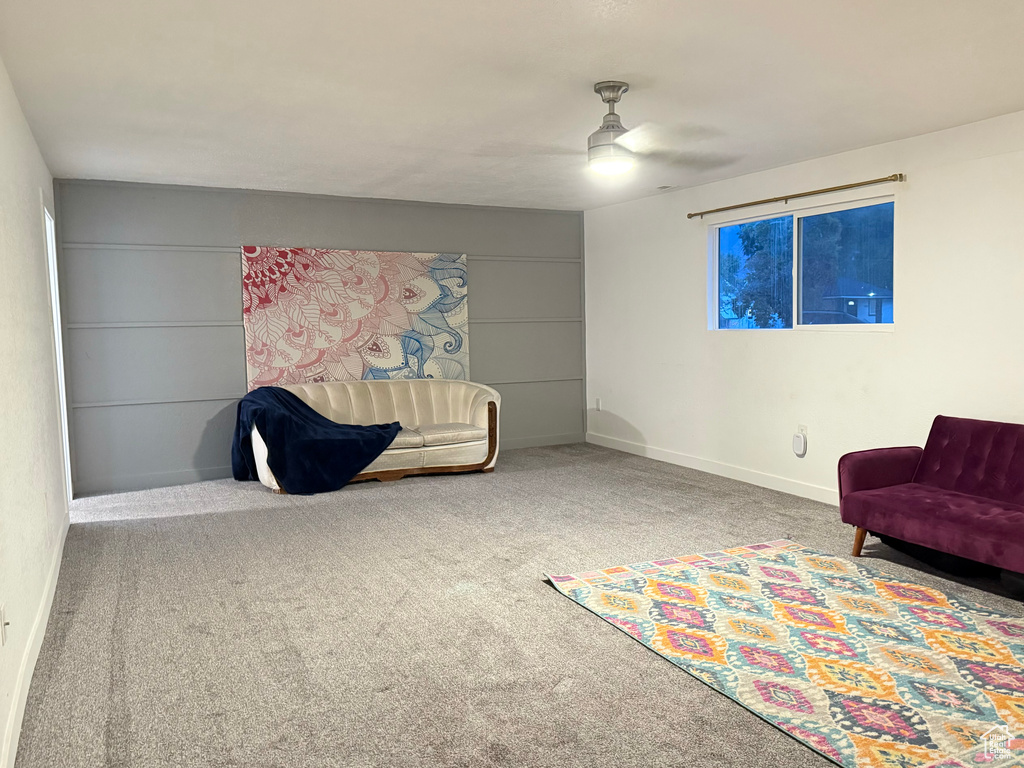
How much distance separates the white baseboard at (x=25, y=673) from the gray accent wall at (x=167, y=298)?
2.35m

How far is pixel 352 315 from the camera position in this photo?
703cm

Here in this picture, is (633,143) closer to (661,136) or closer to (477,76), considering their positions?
(661,136)

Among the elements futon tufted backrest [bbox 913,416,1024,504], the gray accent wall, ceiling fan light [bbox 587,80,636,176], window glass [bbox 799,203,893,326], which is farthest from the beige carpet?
ceiling fan light [bbox 587,80,636,176]

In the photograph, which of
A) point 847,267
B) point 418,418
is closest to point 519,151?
point 847,267

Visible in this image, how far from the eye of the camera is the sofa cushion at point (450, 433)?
6441 millimetres

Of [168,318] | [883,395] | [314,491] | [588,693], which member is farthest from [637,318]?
[588,693]

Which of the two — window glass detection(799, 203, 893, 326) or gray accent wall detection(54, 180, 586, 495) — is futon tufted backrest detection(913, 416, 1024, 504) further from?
gray accent wall detection(54, 180, 586, 495)

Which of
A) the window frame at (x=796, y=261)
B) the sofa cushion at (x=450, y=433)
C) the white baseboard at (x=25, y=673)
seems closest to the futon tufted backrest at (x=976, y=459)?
the window frame at (x=796, y=261)

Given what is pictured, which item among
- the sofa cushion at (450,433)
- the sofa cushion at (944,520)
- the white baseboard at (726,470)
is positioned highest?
the sofa cushion at (450,433)

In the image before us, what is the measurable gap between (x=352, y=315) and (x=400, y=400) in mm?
865

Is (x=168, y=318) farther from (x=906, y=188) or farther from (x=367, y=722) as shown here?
(x=906, y=188)

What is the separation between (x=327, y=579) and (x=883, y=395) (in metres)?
3.60

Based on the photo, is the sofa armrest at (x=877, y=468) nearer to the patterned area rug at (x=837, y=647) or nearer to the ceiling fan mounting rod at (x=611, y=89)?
the patterned area rug at (x=837, y=647)

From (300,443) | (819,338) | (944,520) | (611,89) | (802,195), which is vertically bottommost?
(944,520)
